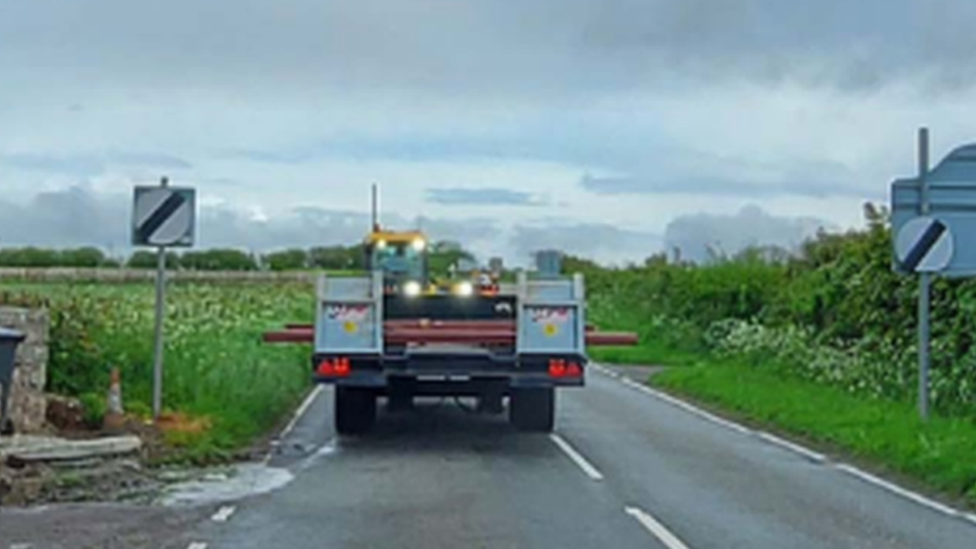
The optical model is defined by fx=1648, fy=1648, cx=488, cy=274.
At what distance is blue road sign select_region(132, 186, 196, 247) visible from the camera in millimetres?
18359

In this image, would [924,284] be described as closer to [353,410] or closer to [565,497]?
[353,410]

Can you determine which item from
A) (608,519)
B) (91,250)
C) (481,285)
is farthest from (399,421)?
(91,250)

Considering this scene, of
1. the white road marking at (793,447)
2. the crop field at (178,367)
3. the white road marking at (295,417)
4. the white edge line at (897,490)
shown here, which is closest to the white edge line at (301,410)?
the white road marking at (295,417)

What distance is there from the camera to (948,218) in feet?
65.3

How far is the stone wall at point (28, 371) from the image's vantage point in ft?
55.0

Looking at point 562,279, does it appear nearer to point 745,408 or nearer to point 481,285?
point 481,285

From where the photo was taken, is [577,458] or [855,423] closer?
[577,458]

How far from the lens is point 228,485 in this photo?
48.6 feet

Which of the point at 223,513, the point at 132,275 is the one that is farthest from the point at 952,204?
the point at 132,275

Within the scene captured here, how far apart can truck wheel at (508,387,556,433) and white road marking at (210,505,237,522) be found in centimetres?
705

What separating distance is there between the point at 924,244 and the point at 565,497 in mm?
7148

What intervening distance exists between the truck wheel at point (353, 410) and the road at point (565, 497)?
20 centimetres

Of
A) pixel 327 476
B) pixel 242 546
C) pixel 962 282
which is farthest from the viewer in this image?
pixel 962 282

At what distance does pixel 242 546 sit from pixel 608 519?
3.01 metres
